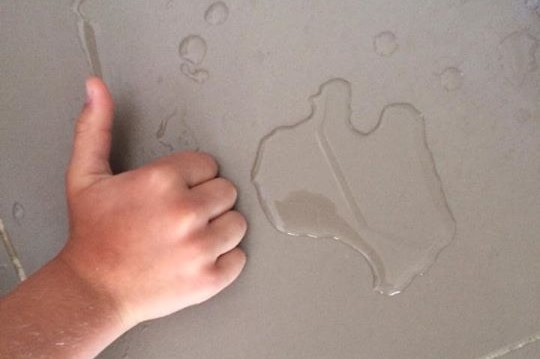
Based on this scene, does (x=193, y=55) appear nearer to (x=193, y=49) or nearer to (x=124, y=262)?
(x=193, y=49)

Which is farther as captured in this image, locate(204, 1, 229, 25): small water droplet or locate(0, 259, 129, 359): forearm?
locate(204, 1, 229, 25): small water droplet

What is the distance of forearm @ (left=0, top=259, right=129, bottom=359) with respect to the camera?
53 cm

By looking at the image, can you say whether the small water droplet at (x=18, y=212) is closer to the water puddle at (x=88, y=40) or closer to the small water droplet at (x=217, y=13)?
the water puddle at (x=88, y=40)

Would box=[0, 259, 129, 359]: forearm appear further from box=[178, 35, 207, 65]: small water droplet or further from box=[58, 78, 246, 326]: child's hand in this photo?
box=[178, 35, 207, 65]: small water droplet

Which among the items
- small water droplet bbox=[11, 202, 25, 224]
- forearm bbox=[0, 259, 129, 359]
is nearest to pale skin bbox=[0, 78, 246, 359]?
forearm bbox=[0, 259, 129, 359]

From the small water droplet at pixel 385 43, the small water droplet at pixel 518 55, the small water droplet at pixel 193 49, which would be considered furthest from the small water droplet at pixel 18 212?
the small water droplet at pixel 518 55

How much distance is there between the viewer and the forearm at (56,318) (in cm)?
53

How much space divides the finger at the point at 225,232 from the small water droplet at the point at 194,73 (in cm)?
13

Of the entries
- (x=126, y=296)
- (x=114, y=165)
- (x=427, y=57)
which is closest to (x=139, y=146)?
(x=114, y=165)

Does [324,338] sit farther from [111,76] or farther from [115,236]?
[111,76]

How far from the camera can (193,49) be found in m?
0.64

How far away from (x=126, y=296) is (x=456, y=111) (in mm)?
329

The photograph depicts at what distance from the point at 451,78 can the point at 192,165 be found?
0.25 metres

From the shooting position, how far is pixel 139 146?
0.63 m
